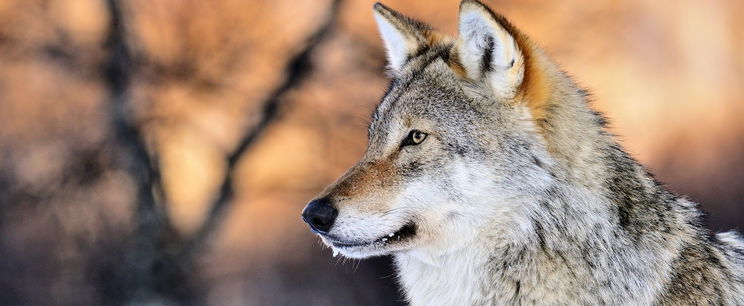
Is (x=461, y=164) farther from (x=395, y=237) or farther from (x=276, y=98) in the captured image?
(x=276, y=98)

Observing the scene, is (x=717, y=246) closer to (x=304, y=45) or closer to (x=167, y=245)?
(x=304, y=45)

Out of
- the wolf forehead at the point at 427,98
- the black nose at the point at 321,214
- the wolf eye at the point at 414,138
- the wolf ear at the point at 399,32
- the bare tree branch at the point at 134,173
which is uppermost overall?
the wolf ear at the point at 399,32

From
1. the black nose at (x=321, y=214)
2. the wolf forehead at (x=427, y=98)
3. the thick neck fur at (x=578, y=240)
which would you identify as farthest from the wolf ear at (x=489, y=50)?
the black nose at (x=321, y=214)

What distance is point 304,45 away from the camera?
44.2ft

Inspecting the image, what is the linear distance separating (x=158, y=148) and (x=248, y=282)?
248cm

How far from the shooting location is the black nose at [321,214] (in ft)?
11.7

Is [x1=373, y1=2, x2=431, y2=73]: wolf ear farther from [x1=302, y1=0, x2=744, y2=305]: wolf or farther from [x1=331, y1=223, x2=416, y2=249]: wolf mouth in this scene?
[x1=331, y1=223, x2=416, y2=249]: wolf mouth

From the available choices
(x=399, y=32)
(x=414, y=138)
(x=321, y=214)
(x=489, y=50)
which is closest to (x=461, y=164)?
(x=414, y=138)

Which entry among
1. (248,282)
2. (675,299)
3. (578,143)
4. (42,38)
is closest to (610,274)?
(675,299)

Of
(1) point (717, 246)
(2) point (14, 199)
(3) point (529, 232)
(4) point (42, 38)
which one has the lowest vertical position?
(2) point (14, 199)

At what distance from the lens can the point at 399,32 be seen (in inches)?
169

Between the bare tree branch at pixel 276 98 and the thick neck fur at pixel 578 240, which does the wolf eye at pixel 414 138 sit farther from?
the bare tree branch at pixel 276 98

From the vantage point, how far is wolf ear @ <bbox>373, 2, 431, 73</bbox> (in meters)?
4.27

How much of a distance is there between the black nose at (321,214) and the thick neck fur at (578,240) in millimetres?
403
